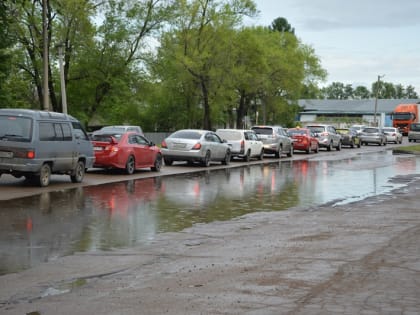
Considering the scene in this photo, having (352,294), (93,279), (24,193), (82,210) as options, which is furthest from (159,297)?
(24,193)

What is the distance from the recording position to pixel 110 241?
35.1 ft

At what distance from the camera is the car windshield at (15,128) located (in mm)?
18156

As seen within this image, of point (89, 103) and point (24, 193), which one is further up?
point (89, 103)

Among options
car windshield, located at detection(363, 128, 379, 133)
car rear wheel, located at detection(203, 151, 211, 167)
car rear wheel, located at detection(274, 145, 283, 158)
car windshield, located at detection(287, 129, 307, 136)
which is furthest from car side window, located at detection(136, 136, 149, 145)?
car windshield, located at detection(363, 128, 379, 133)

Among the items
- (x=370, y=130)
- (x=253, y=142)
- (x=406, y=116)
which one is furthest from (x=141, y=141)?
(x=406, y=116)

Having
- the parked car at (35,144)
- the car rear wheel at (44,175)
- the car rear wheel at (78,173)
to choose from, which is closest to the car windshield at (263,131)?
the car rear wheel at (78,173)

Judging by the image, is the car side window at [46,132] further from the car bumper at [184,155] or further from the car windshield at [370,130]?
the car windshield at [370,130]

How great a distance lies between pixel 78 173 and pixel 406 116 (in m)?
74.7

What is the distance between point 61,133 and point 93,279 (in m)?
12.1

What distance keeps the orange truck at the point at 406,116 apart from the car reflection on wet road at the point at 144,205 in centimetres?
6495

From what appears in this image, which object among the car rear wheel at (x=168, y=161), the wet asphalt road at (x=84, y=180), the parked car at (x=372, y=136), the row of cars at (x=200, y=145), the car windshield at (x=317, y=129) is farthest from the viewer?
the parked car at (x=372, y=136)

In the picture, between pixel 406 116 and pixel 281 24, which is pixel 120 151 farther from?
pixel 281 24

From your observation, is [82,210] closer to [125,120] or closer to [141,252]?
[141,252]

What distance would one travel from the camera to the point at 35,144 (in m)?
18.2
